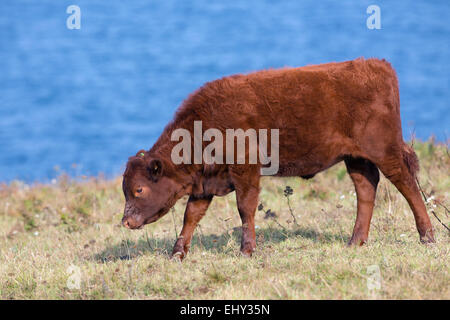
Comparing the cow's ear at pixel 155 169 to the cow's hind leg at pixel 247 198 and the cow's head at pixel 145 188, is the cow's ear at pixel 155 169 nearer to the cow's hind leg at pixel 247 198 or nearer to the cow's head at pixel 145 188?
the cow's head at pixel 145 188

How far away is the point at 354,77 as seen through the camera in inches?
247

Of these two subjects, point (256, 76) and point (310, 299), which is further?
point (256, 76)

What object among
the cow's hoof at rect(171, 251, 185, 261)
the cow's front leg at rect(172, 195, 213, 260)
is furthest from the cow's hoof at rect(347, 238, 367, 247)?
the cow's hoof at rect(171, 251, 185, 261)

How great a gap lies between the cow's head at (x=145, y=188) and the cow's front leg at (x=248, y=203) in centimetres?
66

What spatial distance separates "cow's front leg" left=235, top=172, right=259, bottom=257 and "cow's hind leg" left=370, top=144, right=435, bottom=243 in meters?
1.29

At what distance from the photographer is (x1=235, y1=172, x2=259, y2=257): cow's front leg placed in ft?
20.1

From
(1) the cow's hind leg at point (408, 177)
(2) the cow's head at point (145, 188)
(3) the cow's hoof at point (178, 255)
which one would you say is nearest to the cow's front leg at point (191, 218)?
(3) the cow's hoof at point (178, 255)

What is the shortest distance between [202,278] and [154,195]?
1.33m

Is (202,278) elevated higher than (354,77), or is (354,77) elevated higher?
(354,77)

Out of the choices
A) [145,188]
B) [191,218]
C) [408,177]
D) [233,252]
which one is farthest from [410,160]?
[145,188]

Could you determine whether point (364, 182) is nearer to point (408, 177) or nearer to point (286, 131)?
point (408, 177)

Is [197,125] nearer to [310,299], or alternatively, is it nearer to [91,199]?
[310,299]
